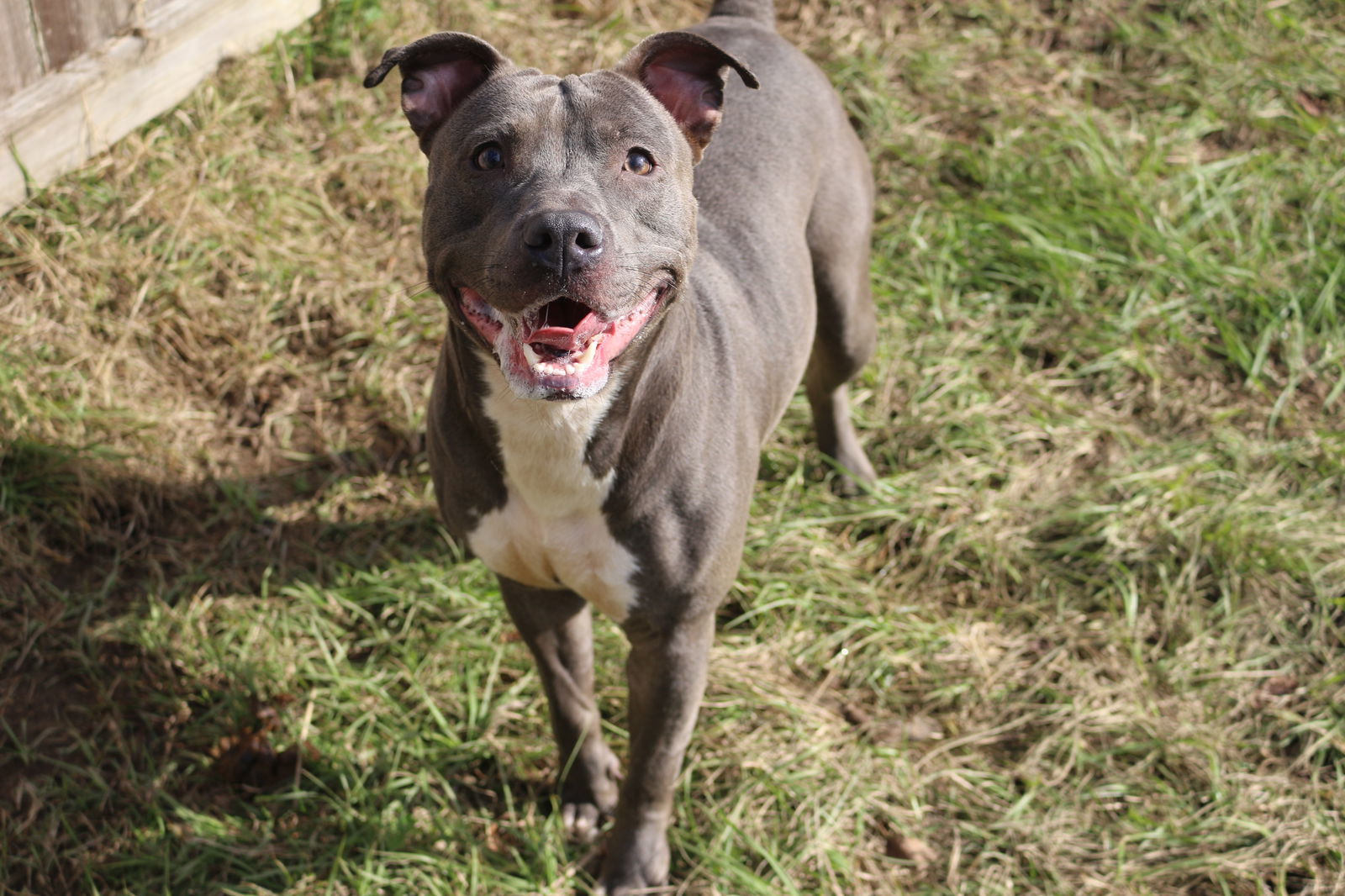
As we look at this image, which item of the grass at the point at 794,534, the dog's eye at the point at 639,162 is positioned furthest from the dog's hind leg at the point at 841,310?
the dog's eye at the point at 639,162

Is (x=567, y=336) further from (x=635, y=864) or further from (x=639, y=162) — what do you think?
(x=635, y=864)

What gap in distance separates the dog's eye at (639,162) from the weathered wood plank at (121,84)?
9.34 ft

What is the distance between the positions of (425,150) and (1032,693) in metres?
2.56

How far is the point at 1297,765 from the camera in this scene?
4270mm

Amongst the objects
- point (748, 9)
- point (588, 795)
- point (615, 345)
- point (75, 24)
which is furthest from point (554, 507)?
point (75, 24)

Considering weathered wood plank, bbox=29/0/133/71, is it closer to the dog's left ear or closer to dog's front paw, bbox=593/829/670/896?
the dog's left ear

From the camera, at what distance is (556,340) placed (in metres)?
2.97

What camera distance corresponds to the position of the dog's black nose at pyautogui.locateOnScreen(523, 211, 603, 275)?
2.80 metres

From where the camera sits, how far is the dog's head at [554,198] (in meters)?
2.87

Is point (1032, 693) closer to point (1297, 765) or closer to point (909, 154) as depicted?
point (1297, 765)

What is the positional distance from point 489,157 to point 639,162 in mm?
339

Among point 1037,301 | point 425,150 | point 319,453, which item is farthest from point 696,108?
point 1037,301

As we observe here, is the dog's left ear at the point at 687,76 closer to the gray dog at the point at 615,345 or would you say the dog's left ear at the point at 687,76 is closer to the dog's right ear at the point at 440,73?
the gray dog at the point at 615,345

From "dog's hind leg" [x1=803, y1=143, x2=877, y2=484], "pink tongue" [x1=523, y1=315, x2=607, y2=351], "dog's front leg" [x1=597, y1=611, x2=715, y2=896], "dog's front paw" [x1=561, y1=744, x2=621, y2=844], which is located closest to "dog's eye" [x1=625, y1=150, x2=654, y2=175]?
"pink tongue" [x1=523, y1=315, x2=607, y2=351]
